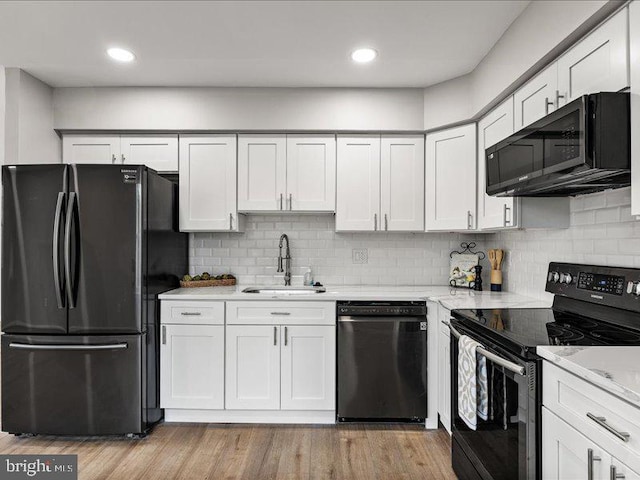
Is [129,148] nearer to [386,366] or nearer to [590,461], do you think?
[386,366]

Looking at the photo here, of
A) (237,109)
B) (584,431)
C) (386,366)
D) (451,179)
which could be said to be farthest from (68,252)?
(584,431)

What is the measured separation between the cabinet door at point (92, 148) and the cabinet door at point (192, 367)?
1443 millimetres

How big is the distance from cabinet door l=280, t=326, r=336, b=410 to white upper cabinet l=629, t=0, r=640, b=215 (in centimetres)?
191

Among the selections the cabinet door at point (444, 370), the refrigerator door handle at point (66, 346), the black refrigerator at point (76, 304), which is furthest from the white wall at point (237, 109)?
the refrigerator door handle at point (66, 346)

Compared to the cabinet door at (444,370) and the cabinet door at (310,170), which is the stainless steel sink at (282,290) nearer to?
the cabinet door at (310,170)

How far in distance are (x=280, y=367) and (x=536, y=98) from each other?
7.43ft

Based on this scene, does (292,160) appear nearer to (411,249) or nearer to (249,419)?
(411,249)

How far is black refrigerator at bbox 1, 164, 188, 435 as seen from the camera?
8.48 ft

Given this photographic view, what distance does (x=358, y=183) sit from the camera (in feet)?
10.4

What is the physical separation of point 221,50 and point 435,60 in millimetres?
1399

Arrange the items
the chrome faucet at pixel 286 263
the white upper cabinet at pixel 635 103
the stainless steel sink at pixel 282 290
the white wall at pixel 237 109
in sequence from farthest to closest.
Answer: the chrome faucet at pixel 286 263 < the stainless steel sink at pixel 282 290 < the white wall at pixel 237 109 < the white upper cabinet at pixel 635 103

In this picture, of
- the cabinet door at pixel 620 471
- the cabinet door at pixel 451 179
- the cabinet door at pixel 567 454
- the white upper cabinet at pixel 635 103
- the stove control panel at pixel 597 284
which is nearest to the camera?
the cabinet door at pixel 620 471

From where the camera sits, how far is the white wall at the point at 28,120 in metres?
2.81

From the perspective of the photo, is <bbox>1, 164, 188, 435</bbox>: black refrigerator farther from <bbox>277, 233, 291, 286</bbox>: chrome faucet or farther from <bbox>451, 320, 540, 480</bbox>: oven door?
<bbox>451, 320, 540, 480</bbox>: oven door
